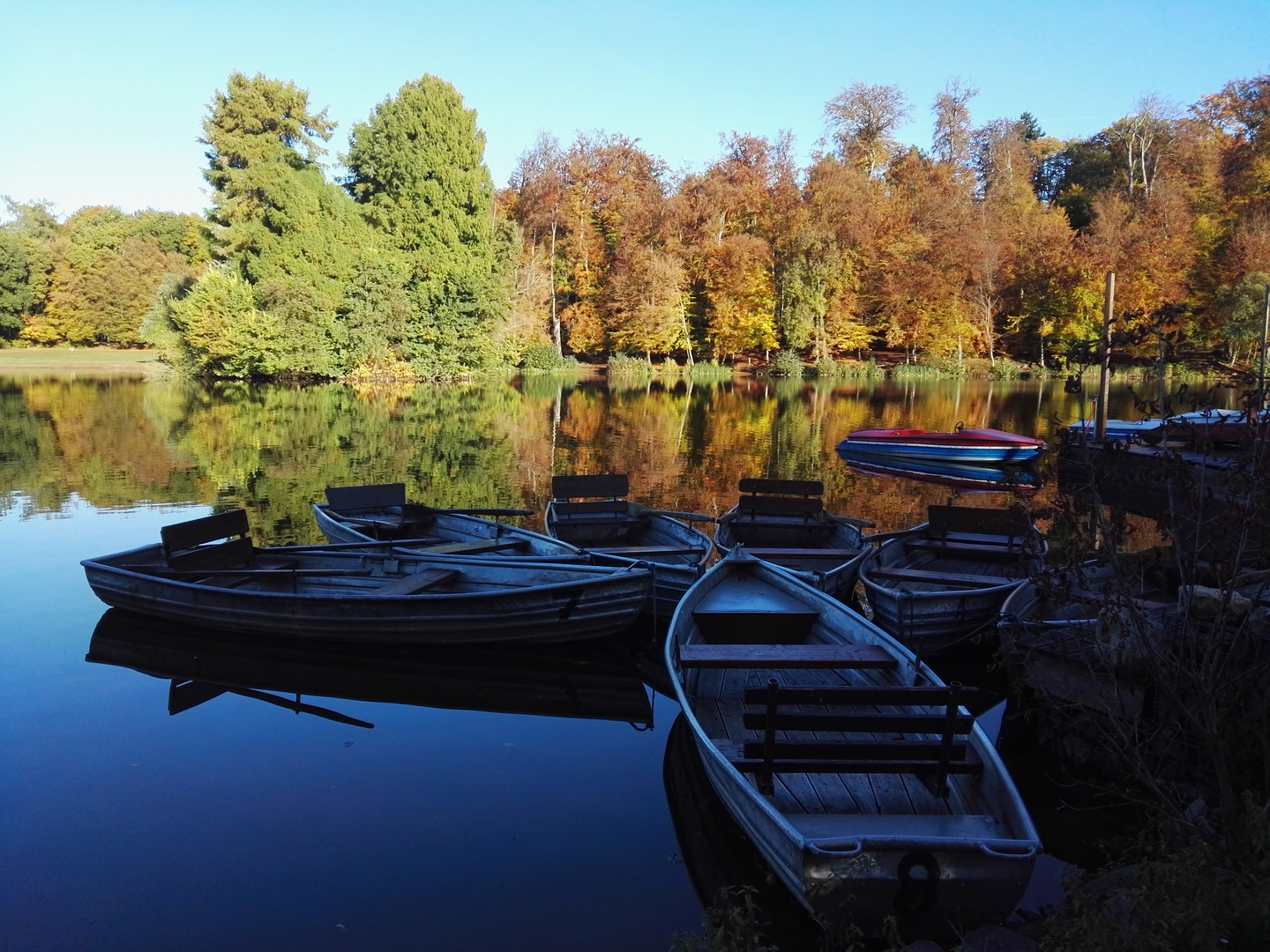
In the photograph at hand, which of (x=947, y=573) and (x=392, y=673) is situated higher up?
(x=947, y=573)

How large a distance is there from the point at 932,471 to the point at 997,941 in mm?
19359

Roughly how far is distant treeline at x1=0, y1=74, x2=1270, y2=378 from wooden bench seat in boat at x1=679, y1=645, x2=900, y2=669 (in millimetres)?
39137

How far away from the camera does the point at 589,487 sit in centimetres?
1213

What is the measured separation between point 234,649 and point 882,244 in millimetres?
50202

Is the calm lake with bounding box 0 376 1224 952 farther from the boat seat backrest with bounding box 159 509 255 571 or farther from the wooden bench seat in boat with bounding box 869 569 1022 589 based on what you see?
the wooden bench seat in boat with bounding box 869 569 1022 589

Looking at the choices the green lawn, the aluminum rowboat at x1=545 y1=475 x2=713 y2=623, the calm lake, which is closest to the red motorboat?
the calm lake

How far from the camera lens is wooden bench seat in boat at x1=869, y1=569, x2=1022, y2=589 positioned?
9.20 metres

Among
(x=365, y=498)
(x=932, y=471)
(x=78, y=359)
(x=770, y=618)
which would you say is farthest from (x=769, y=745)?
(x=78, y=359)

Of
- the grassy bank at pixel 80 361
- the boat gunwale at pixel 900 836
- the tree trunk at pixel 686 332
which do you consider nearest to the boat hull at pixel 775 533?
the boat gunwale at pixel 900 836

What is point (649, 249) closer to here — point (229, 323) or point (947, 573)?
point (229, 323)

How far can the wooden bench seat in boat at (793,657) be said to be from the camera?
637cm

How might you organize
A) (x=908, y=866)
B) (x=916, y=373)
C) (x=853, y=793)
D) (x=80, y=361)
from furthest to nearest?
(x=80, y=361), (x=916, y=373), (x=853, y=793), (x=908, y=866)

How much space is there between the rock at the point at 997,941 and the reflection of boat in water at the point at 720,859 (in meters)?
0.96

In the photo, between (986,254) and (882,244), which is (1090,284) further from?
(882,244)
